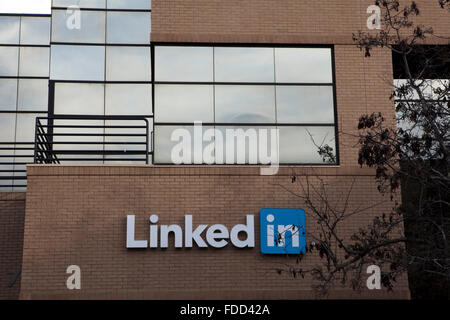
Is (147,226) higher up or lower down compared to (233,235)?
higher up

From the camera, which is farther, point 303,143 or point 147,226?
point 303,143

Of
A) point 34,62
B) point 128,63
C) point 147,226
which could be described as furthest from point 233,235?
point 34,62

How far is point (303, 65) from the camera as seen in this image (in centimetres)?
1723

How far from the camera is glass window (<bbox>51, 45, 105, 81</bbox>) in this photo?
23.5 meters

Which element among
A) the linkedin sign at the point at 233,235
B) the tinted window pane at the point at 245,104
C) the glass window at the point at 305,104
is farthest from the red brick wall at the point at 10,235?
the glass window at the point at 305,104

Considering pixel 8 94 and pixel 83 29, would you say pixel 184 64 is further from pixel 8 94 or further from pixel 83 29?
pixel 8 94

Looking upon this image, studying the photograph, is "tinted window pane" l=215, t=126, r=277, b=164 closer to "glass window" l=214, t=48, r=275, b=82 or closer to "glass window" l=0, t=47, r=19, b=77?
"glass window" l=214, t=48, r=275, b=82

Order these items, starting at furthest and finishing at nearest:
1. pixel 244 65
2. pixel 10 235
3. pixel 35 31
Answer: pixel 35 31 < pixel 10 235 < pixel 244 65

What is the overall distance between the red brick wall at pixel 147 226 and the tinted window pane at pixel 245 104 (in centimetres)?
134

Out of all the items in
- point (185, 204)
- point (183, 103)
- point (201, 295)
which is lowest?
point (201, 295)

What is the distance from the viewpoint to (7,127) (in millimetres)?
25312

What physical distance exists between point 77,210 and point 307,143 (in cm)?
542

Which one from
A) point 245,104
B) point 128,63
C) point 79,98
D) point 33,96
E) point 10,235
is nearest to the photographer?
point 245,104

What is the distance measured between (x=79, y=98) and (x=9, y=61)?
4.38 metres
